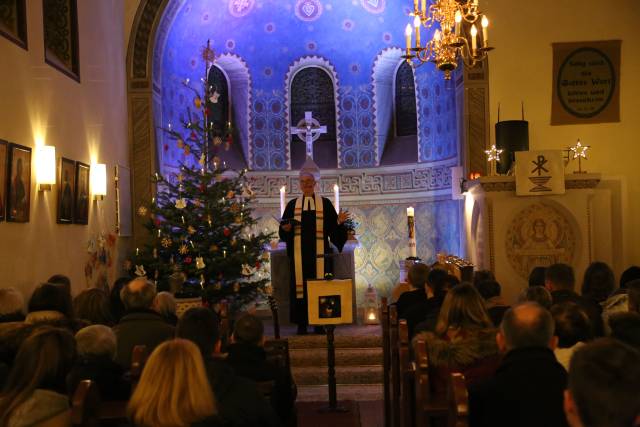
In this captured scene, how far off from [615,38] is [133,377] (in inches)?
402

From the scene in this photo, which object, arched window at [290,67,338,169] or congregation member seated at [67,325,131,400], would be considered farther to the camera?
arched window at [290,67,338,169]

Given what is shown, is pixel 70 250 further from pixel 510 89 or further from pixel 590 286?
pixel 510 89

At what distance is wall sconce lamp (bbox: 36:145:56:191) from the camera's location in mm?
8219

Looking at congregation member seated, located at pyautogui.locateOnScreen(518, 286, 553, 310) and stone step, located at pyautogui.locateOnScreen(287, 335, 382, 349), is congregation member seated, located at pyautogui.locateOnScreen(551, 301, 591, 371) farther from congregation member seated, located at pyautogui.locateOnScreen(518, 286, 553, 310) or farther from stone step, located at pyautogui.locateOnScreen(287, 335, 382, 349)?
stone step, located at pyautogui.locateOnScreen(287, 335, 382, 349)

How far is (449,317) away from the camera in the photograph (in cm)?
441

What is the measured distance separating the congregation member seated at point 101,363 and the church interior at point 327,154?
495mm

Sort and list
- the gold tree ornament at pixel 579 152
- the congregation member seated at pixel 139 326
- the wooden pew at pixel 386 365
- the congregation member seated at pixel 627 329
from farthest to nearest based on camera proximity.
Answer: the gold tree ornament at pixel 579 152 < the wooden pew at pixel 386 365 < the congregation member seated at pixel 139 326 < the congregation member seated at pixel 627 329

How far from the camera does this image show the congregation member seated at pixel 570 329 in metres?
3.81

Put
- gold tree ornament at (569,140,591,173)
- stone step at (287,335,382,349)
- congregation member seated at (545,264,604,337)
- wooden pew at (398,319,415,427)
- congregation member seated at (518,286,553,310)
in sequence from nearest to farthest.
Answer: wooden pew at (398,319,415,427)
congregation member seated at (518,286,553,310)
congregation member seated at (545,264,604,337)
stone step at (287,335,382,349)
gold tree ornament at (569,140,591,173)

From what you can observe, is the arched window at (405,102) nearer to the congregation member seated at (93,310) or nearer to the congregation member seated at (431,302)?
the congregation member seated at (431,302)

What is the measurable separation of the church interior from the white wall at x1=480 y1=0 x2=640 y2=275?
0.10 feet

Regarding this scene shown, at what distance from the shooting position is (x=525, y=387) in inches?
122

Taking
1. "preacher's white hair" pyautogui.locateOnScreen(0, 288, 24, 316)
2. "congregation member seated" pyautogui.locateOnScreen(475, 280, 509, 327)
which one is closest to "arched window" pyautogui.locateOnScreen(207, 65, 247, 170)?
"congregation member seated" pyautogui.locateOnScreen(475, 280, 509, 327)

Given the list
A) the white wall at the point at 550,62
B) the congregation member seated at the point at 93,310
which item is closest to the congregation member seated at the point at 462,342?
the congregation member seated at the point at 93,310
